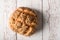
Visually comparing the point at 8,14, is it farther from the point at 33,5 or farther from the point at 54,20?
the point at 54,20

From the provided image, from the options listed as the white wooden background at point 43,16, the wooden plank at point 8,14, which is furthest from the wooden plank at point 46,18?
the wooden plank at point 8,14

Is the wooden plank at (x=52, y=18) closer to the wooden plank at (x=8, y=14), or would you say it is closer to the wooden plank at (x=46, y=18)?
the wooden plank at (x=46, y=18)

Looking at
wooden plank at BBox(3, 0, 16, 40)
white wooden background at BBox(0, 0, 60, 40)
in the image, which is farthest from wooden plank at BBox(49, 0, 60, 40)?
wooden plank at BBox(3, 0, 16, 40)

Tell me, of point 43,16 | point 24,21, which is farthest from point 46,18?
point 24,21

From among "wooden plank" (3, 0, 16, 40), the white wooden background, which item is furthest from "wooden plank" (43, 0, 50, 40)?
"wooden plank" (3, 0, 16, 40)

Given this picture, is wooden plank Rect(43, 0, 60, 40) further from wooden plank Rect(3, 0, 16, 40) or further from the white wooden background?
wooden plank Rect(3, 0, 16, 40)

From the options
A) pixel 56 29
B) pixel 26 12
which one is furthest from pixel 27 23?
pixel 56 29
